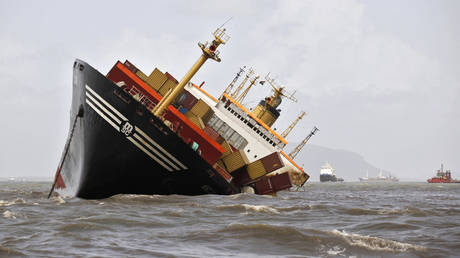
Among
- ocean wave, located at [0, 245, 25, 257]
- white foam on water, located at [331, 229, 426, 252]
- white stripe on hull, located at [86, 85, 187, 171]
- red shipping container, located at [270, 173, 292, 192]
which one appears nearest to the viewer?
ocean wave, located at [0, 245, 25, 257]

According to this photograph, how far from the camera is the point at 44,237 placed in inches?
453

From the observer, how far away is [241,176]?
3011 centimetres

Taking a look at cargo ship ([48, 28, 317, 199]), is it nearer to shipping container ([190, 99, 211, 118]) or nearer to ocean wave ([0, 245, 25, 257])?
shipping container ([190, 99, 211, 118])

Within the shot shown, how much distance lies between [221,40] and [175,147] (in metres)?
7.96

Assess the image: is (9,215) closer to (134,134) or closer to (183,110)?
(134,134)

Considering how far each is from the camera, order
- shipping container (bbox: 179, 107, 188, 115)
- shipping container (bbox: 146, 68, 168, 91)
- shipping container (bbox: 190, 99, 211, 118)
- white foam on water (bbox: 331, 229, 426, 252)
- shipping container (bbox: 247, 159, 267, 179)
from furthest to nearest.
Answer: shipping container (bbox: 146, 68, 168, 91)
shipping container (bbox: 190, 99, 211, 118)
shipping container (bbox: 179, 107, 188, 115)
shipping container (bbox: 247, 159, 267, 179)
white foam on water (bbox: 331, 229, 426, 252)

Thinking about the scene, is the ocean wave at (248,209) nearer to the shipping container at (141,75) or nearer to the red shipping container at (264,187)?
the red shipping container at (264,187)

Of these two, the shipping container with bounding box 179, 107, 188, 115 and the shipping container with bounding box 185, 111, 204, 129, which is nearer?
the shipping container with bounding box 185, 111, 204, 129

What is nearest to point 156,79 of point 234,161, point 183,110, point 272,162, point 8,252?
point 183,110

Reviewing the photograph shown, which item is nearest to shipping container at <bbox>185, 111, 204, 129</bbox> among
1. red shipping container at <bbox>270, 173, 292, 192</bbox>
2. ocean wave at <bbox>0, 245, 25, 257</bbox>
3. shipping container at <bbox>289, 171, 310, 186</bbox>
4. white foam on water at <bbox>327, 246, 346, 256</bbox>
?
red shipping container at <bbox>270, 173, 292, 192</bbox>

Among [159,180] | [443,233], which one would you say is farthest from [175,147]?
[443,233]

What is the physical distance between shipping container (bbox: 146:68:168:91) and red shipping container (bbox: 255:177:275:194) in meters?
8.97

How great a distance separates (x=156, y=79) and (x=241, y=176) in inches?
335

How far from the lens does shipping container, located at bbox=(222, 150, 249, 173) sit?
28531 mm
